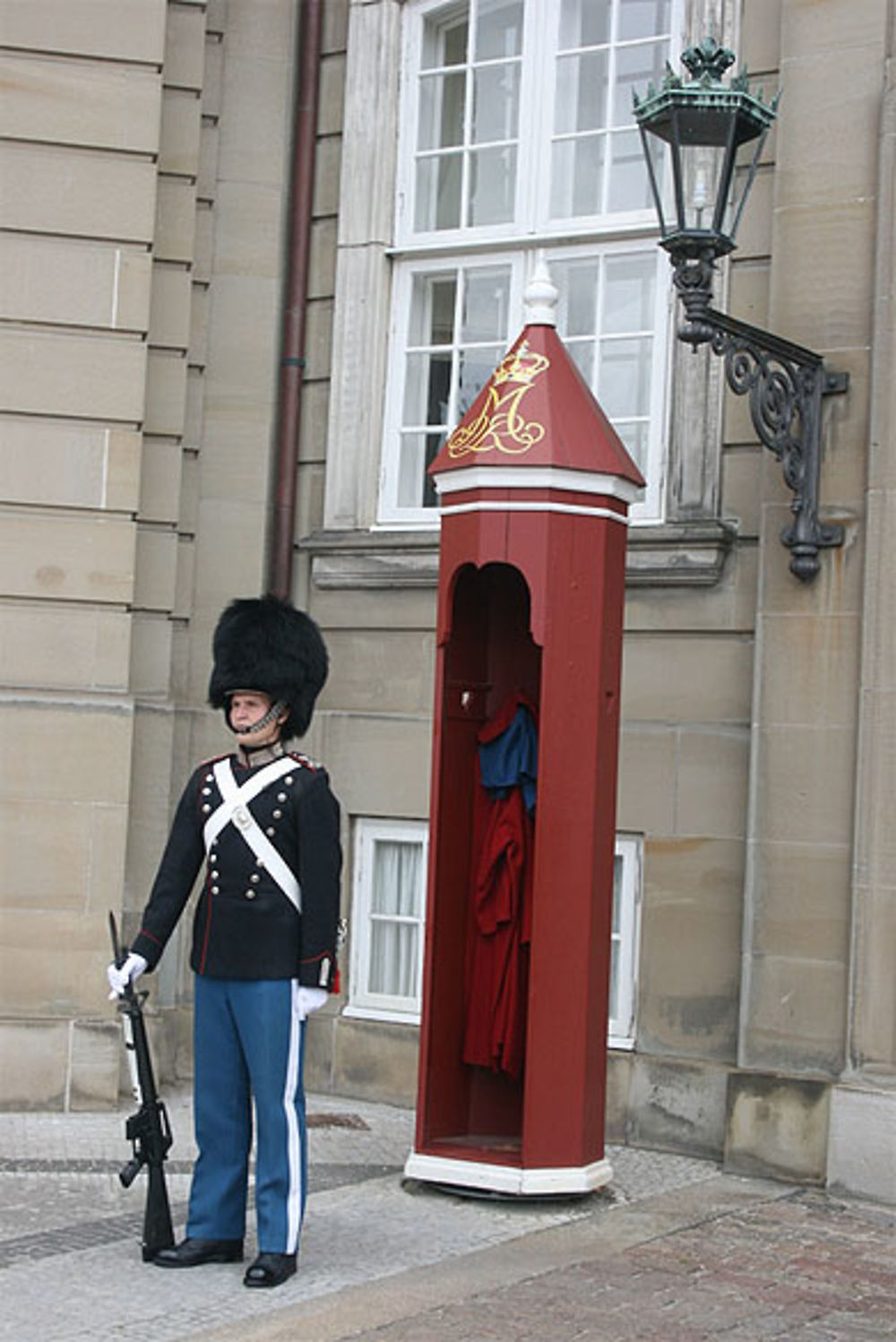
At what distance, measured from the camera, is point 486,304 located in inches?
364

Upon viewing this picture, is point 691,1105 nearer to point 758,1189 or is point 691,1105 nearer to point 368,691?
point 758,1189

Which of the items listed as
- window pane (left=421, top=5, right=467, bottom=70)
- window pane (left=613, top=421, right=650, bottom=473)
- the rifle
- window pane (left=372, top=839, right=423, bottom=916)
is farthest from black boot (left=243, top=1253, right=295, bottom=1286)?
window pane (left=421, top=5, right=467, bottom=70)

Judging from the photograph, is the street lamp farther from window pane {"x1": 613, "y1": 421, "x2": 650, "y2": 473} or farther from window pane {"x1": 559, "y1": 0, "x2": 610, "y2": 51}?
window pane {"x1": 559, "y1": 0, "x2": 610, "y2": 51}

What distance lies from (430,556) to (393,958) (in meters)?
1.75

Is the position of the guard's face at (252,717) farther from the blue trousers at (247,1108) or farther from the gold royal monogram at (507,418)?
the gold royal monogram at (507,418)

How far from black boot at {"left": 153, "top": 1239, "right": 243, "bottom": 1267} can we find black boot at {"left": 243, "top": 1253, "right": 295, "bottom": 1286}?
177 mm

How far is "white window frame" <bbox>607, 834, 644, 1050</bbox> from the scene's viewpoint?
27.3 feet

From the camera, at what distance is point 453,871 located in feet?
24.1

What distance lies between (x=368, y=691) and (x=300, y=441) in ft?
3.96

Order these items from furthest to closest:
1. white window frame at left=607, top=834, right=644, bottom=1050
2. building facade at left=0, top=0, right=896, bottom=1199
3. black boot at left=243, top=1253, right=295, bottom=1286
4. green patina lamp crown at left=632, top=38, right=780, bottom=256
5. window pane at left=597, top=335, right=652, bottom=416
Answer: window pane at left=597, top=335, right=652, bottom=416
white window frame at left=607, top=834, right=644, bottom=1050
building facade at left=0, top=0, right=896, bottom=1199
green patina lamp crown at left=632, top=38, right=780, bottom=256
black boot at left=243, top=1253, right=295, bottom=1286

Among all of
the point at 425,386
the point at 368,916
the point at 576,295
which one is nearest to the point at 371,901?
the point at 368,916

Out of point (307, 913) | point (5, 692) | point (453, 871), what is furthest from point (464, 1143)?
point (5, 692)

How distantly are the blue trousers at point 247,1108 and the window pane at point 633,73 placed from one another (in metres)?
4.45

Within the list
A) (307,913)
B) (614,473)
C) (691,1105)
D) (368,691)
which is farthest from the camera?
(368,691)
